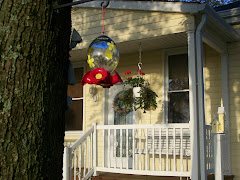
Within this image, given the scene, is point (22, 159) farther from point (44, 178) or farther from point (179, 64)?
point (179, 64)

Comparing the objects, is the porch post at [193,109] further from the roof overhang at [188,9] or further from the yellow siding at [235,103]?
the yellow siding at [235,103]

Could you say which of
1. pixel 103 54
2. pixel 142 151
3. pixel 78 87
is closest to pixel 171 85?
pixel 142 151

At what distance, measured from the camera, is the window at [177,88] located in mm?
7820

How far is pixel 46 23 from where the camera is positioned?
230 centimetres

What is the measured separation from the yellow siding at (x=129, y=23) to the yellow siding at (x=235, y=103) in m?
1.76

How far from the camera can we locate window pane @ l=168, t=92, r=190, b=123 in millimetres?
7754

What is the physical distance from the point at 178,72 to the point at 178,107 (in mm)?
791

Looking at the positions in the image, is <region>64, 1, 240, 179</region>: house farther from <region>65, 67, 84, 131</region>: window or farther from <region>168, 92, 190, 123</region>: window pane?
<region>65, 67, 84, 131</region>: window

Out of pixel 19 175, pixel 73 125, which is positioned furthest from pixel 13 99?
pixel 73 125

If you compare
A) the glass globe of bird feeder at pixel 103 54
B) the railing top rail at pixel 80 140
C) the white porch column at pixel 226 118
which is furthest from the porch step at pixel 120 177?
the glass globe of bird feeder at pixel 103 54

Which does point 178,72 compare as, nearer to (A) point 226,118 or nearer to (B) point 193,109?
(A) point 226,118

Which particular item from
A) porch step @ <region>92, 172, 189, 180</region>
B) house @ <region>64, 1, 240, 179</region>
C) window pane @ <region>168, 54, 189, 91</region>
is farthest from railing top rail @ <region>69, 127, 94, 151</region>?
window pane @ <region>168, 54, 189, 91</region>

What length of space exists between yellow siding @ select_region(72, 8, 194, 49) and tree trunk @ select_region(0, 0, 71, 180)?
445 centimetres

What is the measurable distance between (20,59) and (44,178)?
0.74 m
